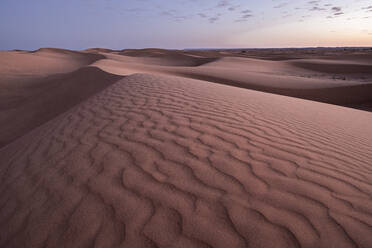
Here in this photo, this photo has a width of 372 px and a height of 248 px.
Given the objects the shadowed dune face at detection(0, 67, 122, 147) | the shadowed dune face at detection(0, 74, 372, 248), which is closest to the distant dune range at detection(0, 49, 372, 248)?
the shadowed dune face at detection(0, 74, 372, 248)

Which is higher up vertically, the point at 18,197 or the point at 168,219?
the point at 168,219

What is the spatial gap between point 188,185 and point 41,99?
829 centimetres

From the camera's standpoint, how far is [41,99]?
27.2 ft

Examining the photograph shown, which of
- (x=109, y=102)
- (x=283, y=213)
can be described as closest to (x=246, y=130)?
(x=283, y=213)

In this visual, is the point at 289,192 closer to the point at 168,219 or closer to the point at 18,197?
the point at 168,219

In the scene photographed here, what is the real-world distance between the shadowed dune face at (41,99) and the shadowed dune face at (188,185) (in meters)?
4.24

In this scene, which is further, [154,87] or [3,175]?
[154,87]

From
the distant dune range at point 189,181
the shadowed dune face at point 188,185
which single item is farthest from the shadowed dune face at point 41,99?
the shadowed dune face at point 188,185

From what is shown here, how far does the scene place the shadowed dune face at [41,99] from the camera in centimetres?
670

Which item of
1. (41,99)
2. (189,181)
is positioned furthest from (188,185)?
(41,99)

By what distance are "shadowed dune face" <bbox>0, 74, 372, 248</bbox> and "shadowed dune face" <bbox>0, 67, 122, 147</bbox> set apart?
13.9ft

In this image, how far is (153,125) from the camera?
302cm

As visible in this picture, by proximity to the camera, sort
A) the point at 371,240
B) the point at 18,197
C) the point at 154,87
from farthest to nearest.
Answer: the point at 154,87 < the point at 18,197 < the point at 371,240

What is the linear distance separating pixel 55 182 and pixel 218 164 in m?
1.39
